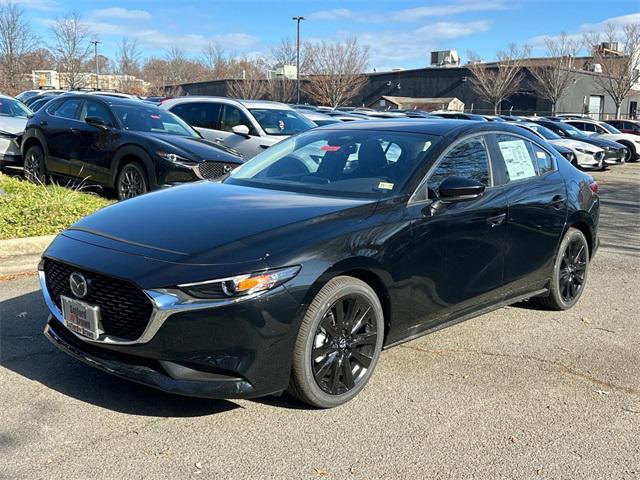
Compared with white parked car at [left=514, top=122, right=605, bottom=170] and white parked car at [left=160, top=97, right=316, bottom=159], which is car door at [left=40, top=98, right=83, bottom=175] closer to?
white parked car at [left=160, top=97, right=316, bottom=159]

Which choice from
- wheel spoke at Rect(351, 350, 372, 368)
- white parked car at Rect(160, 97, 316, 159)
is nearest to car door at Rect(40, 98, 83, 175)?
white parked car at Rect(160, 97, 316, 159)

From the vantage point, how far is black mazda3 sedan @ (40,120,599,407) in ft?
10.9

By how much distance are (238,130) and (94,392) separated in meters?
8.09

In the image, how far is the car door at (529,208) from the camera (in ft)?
16.6

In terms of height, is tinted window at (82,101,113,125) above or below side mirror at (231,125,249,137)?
above

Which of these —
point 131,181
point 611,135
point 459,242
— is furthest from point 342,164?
point 611,135

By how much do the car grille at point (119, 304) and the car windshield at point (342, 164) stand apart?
5.10 ft

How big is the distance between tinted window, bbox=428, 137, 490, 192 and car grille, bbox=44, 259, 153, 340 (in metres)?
2.07

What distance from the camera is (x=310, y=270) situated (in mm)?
3529

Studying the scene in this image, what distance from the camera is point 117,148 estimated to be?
8867 mm

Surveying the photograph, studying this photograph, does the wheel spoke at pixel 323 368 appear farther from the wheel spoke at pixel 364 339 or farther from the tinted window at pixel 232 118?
the tinted window at pixel 232 118

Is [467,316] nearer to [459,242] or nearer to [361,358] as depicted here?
[459,242]

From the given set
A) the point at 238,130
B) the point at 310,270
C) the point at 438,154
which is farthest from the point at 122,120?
the point at 310,270

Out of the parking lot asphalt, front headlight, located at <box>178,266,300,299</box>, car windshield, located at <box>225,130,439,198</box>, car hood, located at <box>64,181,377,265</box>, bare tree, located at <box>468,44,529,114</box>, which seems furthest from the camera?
bare tree, located at <box>468,44,529,114</box>
